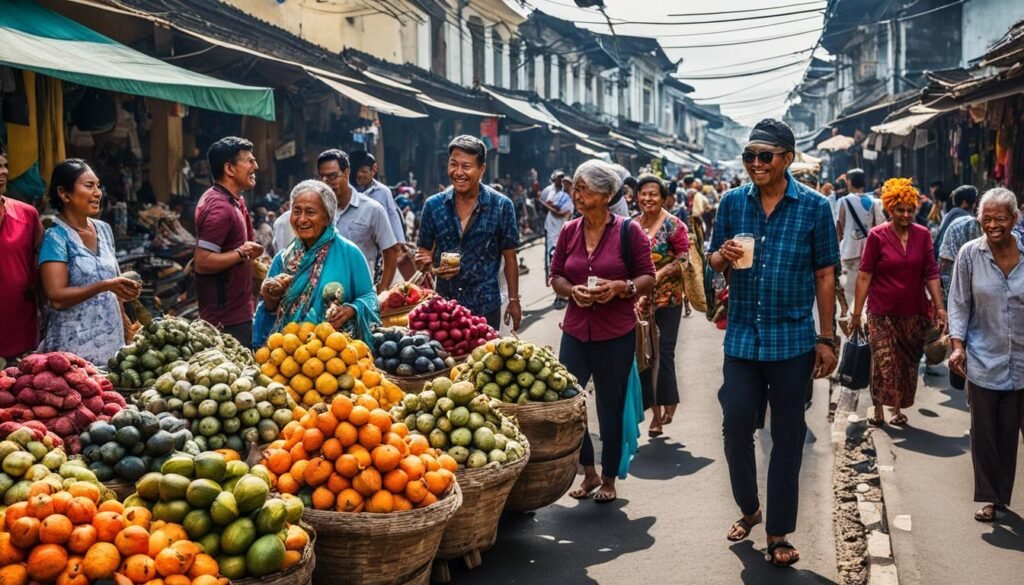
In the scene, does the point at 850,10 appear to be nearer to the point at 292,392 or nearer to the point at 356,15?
the point at 356,15

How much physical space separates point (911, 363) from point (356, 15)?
1813 centimetres

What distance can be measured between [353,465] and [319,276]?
1967mm

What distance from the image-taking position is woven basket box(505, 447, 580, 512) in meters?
5.47

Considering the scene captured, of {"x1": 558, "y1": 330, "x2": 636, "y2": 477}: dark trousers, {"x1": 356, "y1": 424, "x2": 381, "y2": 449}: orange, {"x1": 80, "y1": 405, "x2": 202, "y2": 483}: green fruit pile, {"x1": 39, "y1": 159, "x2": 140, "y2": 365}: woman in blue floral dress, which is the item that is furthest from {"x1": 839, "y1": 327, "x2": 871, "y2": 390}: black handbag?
{"x1": 80, "y1": 405, "x2": 202, "y2": 483}: green fruit pile

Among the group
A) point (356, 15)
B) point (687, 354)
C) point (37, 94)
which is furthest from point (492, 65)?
point (37, 94)

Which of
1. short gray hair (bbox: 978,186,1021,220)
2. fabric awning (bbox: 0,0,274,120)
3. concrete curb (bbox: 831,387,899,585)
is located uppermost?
fabric awning (bbox: 0,0,274,120)

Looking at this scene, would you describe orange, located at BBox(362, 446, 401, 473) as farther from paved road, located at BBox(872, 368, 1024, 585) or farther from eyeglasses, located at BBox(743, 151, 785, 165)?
paved road, located at BBox(872, 368, 1024, 585)

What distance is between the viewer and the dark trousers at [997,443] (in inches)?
228

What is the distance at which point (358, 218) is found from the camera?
291 inches

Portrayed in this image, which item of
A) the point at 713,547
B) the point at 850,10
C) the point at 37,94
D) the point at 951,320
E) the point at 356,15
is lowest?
the point at 713,547

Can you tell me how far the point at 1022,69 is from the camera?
1080 cm

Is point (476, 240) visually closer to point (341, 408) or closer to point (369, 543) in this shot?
point (341, 408)

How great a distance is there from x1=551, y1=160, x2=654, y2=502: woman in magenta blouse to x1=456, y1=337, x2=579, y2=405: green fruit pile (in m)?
0.36

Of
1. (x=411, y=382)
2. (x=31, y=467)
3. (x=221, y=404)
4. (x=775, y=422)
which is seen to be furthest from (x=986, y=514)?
(x=31, y=467)
